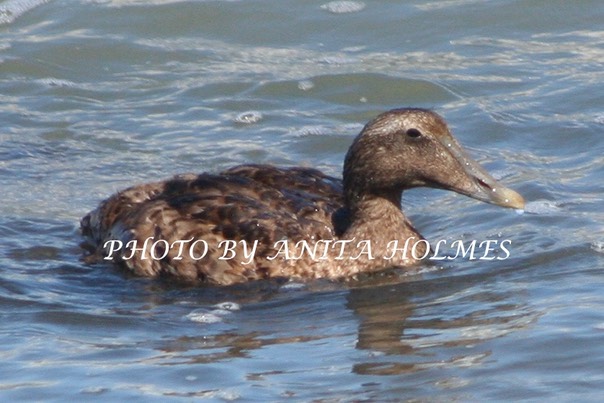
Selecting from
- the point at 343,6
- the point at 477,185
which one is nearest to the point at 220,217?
the point at 477,185

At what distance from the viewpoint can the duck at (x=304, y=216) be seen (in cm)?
909

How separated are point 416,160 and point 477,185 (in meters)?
0.40

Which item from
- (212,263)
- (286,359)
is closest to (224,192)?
(212,263)

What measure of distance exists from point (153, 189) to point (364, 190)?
1.42 metres

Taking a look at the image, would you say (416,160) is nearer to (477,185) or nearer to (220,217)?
(477,185)

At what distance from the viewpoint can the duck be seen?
909 cm

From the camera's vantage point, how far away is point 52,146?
11.9 metres

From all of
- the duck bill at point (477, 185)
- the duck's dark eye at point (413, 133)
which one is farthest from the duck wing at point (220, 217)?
the duck bill at point (477, 185)

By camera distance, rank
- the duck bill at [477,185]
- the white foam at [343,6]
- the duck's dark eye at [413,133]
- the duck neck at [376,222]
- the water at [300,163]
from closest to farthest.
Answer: the water at [300,163]
the duck bill at [477,185]
the duck's dark eye at [413,133]
the duck neck at [376,222]
the white foam at [343,6]

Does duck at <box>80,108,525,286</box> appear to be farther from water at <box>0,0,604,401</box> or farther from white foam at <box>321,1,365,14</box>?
white foam at <box>321,1,365,14</box>

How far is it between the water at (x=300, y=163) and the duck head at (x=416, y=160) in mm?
475

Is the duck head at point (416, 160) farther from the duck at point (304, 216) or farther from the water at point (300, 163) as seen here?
the water at point (300, 163)

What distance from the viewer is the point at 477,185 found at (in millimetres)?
9109

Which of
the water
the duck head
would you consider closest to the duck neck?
the duck head
